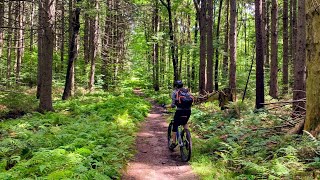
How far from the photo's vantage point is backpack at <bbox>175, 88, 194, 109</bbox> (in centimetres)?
789

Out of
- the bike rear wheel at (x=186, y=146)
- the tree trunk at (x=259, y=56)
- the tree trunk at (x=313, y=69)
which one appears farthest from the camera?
the tree trunk at (x=259, y=56)

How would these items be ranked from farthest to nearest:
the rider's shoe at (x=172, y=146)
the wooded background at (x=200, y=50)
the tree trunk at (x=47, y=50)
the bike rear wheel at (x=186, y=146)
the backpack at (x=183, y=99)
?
the tree trunk at (x=47, y=50) < the wooded background at (x=200, y=50) < the rider's shoe at (x=172, y=146) < the backpack at (x=183, y=99) < the bike rear wheel at (x=186, y=146)

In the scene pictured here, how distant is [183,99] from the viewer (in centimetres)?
788

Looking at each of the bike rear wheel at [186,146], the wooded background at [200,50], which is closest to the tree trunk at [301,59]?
the wooded background at [200,50]

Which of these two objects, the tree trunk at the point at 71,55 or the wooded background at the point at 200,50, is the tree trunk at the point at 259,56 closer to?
the wooded background at the point at 200,50

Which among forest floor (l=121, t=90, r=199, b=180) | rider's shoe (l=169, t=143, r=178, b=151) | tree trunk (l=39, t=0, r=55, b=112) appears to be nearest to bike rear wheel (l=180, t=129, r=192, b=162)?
forest floor (l=121, t=90, r=199, b=180)

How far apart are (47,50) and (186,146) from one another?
848 cm

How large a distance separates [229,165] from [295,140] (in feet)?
5.83

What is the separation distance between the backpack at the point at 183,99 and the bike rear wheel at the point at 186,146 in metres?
0.69

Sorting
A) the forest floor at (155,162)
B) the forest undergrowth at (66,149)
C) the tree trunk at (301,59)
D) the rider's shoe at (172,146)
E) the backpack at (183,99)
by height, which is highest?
the tree trunk at (301,59)

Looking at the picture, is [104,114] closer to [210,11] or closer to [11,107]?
[11,107]

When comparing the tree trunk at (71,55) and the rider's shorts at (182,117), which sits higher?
the tree trunk at (71,55)

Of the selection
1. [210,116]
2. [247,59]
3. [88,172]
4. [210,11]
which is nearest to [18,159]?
[88,172]

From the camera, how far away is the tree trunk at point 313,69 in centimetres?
675
